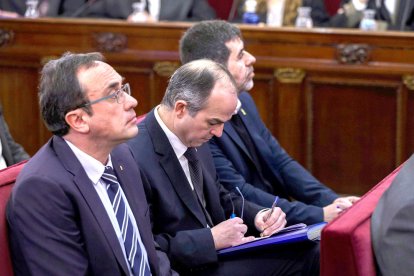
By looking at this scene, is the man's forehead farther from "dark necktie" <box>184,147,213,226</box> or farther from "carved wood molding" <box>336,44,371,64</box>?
"carved wood molding" <box>336,44,371,64</box>

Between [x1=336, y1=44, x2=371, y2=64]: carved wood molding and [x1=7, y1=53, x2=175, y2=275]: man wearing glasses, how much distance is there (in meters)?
2.66

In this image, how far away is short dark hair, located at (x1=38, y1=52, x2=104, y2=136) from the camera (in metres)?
2.38

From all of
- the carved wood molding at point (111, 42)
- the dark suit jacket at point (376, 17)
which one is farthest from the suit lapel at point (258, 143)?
the dark suit jacket at point (376, 17)

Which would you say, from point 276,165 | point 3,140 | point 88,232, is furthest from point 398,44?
point 88,232

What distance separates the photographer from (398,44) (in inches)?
193

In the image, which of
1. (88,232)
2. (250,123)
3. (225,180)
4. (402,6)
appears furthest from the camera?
(402,6)

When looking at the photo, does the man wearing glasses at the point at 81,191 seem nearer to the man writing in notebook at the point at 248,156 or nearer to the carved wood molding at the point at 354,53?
the man writing in notebook at the point at 248,156

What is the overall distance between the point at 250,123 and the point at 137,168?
3.66ft

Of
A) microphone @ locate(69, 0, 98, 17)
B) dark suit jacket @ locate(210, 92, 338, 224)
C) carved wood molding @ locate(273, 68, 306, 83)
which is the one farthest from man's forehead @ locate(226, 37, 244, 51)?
microphone @ locate(69, 0, 98, 17)

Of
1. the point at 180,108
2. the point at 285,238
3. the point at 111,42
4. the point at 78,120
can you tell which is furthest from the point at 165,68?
the point at 78,120

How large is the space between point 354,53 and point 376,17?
118 centimetres

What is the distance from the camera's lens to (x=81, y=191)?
2.31m

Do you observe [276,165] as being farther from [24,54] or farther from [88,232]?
[24,54]

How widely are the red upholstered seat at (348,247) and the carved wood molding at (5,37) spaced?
370 cm
